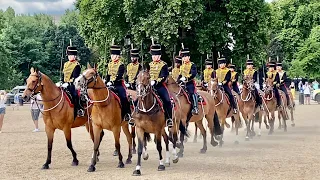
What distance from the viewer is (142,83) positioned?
1485 cm

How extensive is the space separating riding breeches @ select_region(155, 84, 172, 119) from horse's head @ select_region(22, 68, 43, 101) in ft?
10.8

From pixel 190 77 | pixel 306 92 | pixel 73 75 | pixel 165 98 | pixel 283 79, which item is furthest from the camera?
pixel 306 92

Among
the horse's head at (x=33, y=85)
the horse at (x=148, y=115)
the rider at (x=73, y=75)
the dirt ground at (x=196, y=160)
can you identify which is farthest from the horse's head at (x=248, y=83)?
the horse's head at (x=33, y=85)

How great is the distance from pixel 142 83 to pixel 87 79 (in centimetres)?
156

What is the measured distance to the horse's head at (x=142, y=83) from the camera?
48.7ft

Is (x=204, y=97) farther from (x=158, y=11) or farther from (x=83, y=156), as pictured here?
(x=158, y=11)

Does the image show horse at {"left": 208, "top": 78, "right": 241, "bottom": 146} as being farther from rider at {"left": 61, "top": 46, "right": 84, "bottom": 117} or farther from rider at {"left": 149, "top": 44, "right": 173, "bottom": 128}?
rider at {"left": 61, "top": 46, "right": 84, "bottom": 117}

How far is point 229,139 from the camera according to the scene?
25.1m

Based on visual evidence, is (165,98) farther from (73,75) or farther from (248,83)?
(248,83)

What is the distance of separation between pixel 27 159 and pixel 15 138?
29.1 ft

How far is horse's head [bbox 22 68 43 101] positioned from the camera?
53.2 feet

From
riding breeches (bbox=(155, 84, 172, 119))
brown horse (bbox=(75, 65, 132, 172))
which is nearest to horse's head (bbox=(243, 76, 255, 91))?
riding breeches (bbox=(155, 84, 172, 119))

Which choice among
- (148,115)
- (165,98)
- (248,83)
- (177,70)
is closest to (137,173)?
(148,115)

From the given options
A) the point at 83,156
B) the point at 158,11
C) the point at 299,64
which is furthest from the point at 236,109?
the point at 299,64
